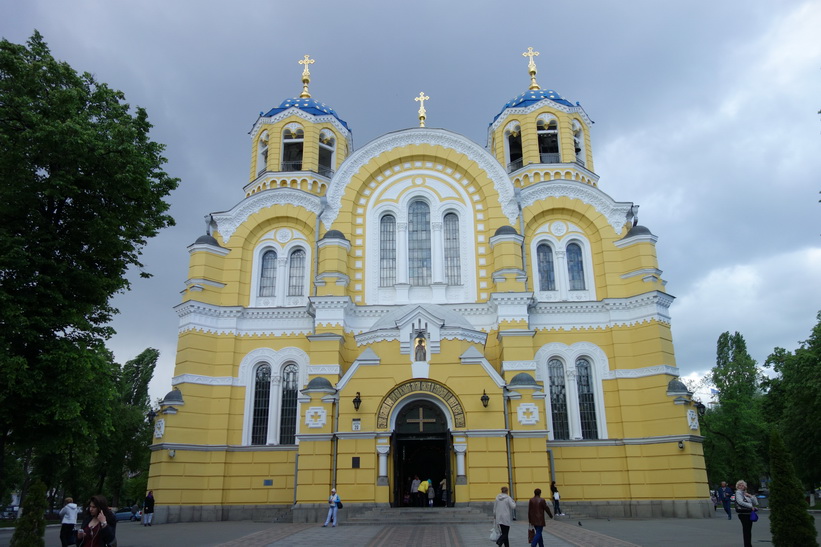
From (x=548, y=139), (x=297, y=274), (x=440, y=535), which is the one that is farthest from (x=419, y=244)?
(x=440, y=535)

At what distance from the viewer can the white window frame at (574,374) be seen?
2626 centimetres

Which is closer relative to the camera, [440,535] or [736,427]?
[440,535]

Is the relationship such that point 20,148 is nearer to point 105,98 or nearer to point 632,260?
point 105,98

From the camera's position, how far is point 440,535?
16.8m

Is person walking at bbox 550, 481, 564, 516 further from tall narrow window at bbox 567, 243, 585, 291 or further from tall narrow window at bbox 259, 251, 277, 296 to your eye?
tall narrow window at bbox 259, 251, 277, 296

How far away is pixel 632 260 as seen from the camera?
91.5ft

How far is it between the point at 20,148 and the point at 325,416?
43.9 feet

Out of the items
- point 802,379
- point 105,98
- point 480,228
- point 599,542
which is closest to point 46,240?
point 105,98

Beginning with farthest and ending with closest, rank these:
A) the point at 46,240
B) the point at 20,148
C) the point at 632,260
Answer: the point at 632,260 → the point at 46,240 → the point at 20,148

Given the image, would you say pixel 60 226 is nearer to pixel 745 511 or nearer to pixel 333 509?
pixel 333 509

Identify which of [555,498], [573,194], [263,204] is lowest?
[555,498]

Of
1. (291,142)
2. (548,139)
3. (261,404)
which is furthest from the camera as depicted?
(548,139)

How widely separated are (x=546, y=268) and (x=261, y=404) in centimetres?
1430

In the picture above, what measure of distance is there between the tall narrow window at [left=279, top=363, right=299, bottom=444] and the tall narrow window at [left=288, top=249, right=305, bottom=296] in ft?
11.5
